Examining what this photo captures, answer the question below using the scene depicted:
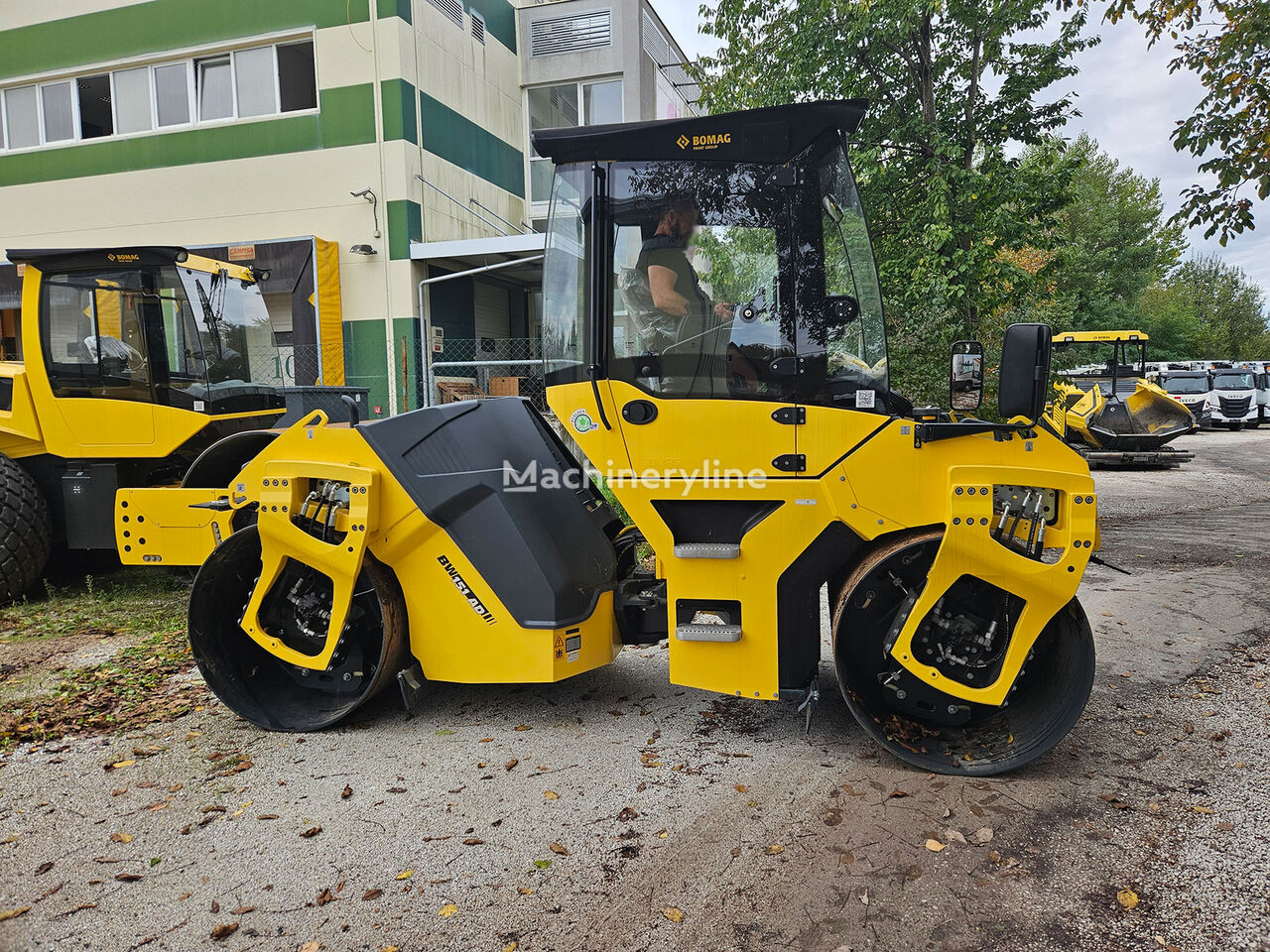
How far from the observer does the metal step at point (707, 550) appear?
369 centimetres

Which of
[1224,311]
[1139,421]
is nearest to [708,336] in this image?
[1139,421]

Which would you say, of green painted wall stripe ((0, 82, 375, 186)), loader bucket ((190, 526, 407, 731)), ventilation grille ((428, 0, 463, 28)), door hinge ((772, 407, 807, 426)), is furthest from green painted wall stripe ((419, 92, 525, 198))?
door hinge ((772, 407, 807, 426))

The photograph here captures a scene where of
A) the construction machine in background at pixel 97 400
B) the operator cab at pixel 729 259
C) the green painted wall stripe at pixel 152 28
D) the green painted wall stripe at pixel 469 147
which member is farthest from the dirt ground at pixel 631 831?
the green painted wall stripe at pixel 152 28

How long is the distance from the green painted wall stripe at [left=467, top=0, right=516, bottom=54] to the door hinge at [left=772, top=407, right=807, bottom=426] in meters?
15.7

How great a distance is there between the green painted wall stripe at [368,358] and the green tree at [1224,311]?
162ft

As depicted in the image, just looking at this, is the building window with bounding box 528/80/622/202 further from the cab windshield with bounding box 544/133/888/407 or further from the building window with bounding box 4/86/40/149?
the cab windshield with bounding box 544/133/888/407

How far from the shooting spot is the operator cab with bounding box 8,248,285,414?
6.61 meters

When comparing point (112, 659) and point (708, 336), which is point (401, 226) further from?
point (708, 336)

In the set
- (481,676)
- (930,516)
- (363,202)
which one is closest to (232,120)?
(363,202)

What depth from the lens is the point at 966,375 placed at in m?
3.52

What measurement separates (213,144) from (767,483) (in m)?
14.7

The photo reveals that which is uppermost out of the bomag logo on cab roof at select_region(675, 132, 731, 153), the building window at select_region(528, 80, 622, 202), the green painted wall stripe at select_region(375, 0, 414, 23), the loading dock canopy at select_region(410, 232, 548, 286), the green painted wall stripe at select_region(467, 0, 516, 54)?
the green painted wall stripe at select_region(467, 0, 516, 54)

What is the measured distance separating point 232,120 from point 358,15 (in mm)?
2849

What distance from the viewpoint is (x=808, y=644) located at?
12.3ft
